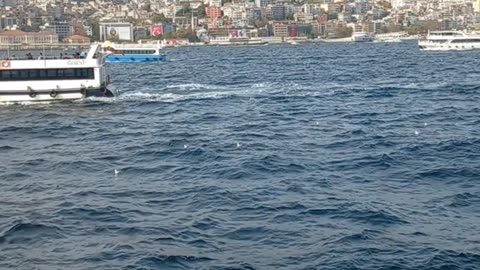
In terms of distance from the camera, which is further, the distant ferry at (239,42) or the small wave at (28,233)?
the distant ferry at (239,42)

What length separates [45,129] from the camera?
3030cm

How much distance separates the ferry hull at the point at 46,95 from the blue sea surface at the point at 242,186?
793 mm

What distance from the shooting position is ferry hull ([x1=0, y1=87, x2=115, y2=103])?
124 feet

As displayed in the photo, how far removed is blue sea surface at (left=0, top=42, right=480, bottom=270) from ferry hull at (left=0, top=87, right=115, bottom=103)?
793mm

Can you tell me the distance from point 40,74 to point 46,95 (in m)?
1.03

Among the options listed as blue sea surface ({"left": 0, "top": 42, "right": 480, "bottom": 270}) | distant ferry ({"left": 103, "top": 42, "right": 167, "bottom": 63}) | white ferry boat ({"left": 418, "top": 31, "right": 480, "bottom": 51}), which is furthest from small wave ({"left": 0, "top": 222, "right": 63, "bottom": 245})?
white ferry boat ({"left": 418, "top": 31, "right": 480, "bottom": 51})

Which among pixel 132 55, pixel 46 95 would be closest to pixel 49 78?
pixel 46 95

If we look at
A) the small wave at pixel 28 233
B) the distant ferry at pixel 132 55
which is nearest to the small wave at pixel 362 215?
the small wave at pixel 28 233

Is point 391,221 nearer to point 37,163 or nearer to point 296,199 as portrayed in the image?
point 296,199

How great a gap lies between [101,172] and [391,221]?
342 inches

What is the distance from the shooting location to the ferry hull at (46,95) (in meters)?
37.9

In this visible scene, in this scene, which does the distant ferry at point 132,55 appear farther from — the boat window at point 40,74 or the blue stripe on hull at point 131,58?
the boat window at point 40,74

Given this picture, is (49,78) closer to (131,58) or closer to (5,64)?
(5,64)

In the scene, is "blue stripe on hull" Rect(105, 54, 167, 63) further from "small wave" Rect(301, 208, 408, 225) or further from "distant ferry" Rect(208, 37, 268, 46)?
"distant ferry" Rect(208, 37, 268, 46)
